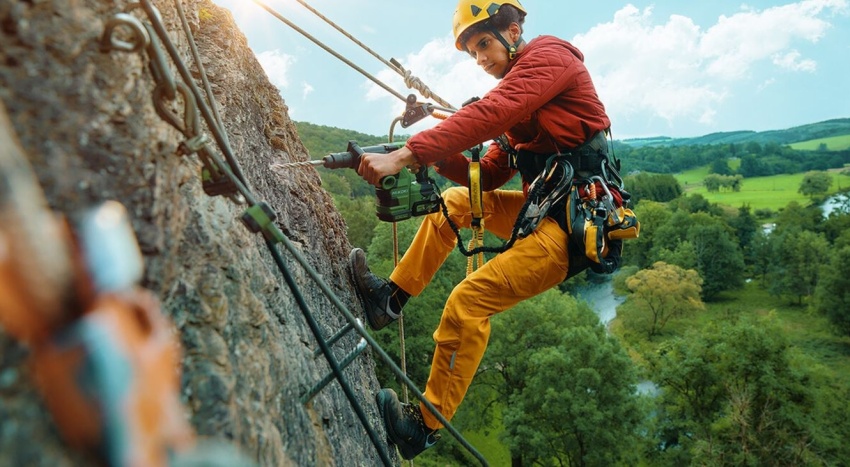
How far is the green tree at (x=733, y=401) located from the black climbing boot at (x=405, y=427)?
2205 cm

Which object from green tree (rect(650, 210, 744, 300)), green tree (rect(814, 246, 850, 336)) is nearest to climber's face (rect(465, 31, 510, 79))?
green tree (rect(814, 246, 850, 336))

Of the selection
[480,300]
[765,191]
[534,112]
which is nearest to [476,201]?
[534,112]

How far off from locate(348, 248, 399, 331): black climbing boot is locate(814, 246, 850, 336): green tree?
48581 millimetres

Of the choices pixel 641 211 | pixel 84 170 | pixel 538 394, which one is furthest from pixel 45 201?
pixel 641 211

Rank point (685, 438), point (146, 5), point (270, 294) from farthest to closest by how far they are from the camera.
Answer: point (685, 438)
point (270, 294)
point (146, 5)

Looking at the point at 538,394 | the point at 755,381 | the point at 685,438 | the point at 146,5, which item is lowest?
the point at 685,438

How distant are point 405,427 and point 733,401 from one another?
2532cm

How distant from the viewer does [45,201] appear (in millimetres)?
1325

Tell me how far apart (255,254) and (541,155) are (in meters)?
2.55

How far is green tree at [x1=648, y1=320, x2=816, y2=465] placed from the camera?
22188 mm

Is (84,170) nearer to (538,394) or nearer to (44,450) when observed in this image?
(44,450)

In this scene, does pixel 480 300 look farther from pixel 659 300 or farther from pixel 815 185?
pixel 815 185

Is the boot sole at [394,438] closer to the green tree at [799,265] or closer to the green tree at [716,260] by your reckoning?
the green tree at [799,265]

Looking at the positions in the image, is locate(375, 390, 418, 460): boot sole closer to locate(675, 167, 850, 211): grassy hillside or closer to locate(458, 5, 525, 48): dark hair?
locate(458, 5, 525, 48): dark hair
